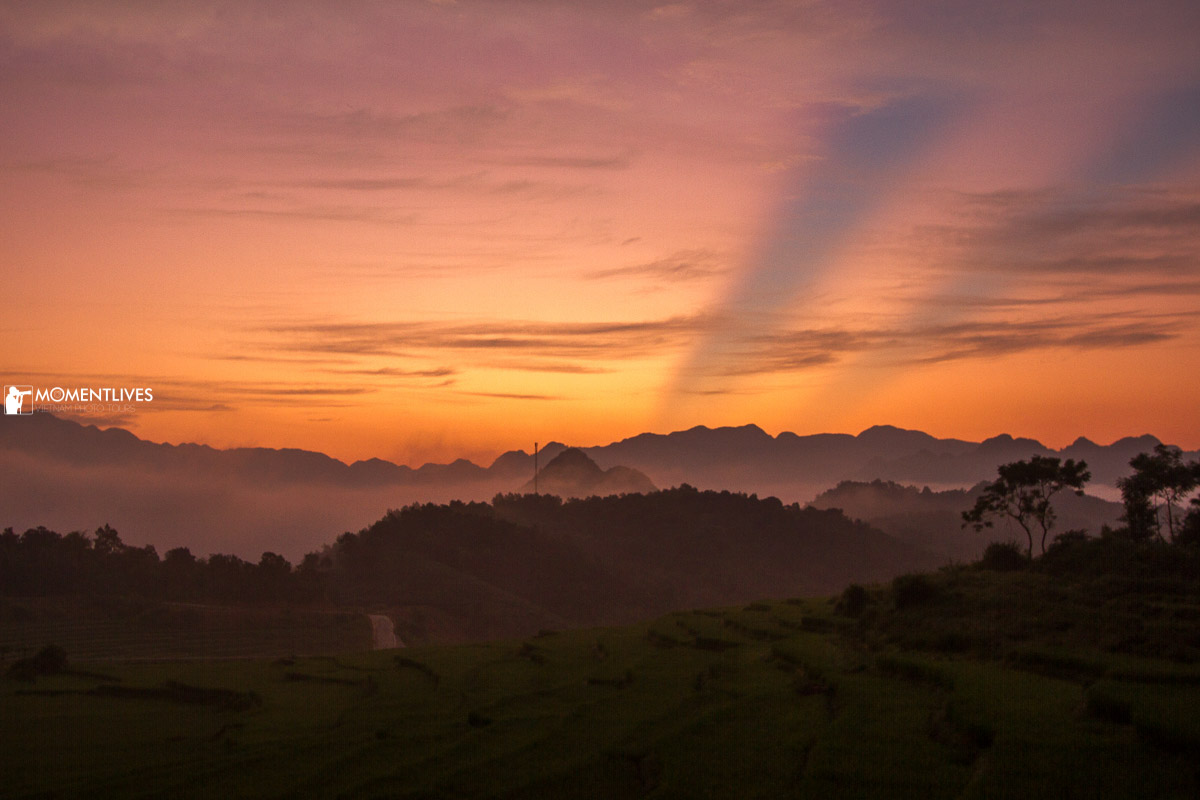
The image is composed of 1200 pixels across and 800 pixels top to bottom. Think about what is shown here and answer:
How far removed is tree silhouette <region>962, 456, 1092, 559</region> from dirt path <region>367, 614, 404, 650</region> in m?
53.3

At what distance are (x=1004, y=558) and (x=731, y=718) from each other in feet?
59.0

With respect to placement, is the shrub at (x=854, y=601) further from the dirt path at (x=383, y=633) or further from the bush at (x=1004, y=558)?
the dirt path at (x=383, y=633)

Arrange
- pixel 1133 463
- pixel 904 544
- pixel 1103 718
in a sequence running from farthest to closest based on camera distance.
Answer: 1. pixel 904 544
2. pixel 1133 463
3. pixel 1103 718

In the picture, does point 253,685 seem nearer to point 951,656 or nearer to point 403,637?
point 951,656

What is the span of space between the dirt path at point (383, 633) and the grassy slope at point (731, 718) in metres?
49.3

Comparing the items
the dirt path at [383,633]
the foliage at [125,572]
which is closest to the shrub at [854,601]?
the dirt path at [383,633]

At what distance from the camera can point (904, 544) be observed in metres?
176

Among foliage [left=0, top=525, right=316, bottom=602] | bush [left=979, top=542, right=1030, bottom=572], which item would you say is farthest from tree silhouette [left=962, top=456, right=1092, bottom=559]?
foliage [left=0, top=525, right=316, bottom=602]

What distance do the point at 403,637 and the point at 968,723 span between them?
74.6m

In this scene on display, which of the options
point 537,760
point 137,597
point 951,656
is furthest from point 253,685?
point 137,597

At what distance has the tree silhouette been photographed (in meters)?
39.4

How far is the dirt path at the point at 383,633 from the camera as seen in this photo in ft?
254

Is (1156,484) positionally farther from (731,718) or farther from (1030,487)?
(731,718)

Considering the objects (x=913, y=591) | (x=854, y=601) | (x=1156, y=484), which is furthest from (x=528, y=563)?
(x=913, y=591)
